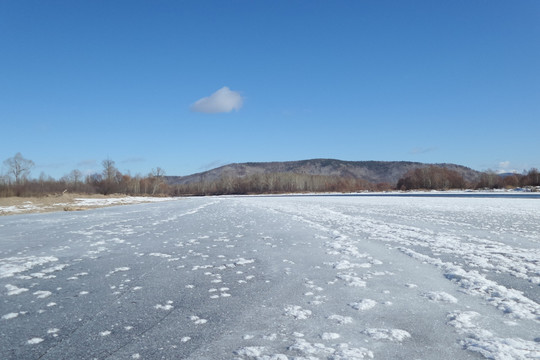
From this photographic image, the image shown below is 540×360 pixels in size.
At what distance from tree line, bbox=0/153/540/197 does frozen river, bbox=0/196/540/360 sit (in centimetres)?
3794

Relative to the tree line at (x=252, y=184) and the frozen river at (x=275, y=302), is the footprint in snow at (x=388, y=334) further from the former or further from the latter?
the tree line at (x=252, y=184)

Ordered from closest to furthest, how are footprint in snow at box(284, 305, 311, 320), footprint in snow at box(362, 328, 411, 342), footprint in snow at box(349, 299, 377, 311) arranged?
1. footprint in snow at box(362, 328, 411, 342)
2. footprint in snow at box(284, 305, 311, 320)
3. footprint in snow at box(349, 299, 377, 311)

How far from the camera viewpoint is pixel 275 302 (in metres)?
3.34

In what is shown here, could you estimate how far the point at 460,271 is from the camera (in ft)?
14.5

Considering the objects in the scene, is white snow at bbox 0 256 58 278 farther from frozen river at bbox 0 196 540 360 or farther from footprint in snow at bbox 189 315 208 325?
footprint in snow at bbox 189 315 208 325

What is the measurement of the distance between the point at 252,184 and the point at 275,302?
12635 cm

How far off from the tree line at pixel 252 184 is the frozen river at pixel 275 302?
37.9 metres

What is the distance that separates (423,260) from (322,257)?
1563 millimetres

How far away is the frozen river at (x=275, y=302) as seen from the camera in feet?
7.86

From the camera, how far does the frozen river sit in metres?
2.40

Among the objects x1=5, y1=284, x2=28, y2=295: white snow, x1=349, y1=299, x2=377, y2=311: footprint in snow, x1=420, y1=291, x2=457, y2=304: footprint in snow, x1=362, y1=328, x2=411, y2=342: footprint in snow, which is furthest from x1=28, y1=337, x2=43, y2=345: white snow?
x1=420, y1=291, x2=457, y2=304: footprint in snow

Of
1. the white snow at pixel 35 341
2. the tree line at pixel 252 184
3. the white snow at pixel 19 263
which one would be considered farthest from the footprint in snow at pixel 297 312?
the tree line at pixel 252 184

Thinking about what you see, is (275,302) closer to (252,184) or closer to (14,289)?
(14,289)

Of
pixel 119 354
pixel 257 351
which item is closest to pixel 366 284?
pixel 257 351
